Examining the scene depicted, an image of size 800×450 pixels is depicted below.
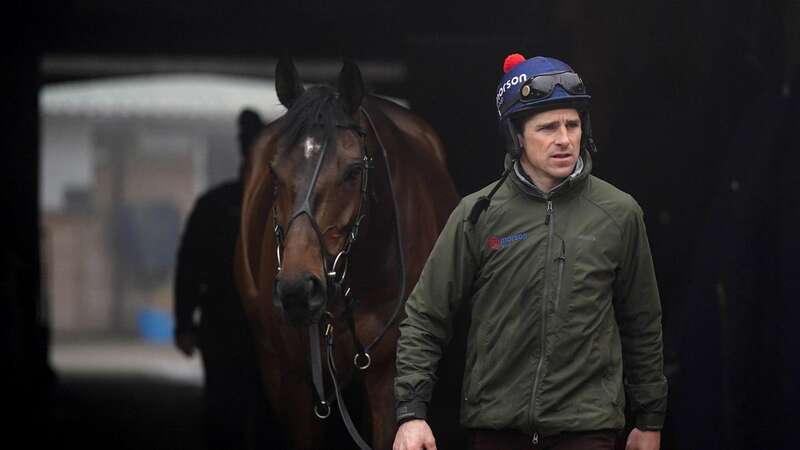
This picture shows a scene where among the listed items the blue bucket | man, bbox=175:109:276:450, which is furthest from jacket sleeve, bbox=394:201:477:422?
the blue bucket

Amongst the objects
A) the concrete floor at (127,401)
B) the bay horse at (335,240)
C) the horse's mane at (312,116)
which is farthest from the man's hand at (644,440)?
the concrete floor at (127,401)

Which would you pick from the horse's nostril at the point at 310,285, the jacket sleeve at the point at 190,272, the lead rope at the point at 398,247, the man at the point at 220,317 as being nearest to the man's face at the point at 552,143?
the horse's nostril at the point at 310,285

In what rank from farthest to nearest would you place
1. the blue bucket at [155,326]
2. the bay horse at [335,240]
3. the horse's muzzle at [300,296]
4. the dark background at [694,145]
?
1. the blue bucket at [155,326]
2. the dark background at [694,145]
3. the bay horse at [335,240]
4. the horse's muzzle at [300,296]

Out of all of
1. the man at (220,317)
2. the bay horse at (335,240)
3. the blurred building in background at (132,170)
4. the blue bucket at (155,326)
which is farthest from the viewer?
the blurred building in background at (132,170)

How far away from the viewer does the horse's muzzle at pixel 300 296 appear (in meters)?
4.78

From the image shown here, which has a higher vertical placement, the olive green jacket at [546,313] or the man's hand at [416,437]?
the olive green jacket at [546,313]

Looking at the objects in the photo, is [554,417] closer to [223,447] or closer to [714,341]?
[714,341]

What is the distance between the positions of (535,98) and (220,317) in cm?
436

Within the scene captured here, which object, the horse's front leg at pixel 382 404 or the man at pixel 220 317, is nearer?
the horse's front leg at pixel 382 404

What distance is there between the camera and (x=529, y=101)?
4137mm

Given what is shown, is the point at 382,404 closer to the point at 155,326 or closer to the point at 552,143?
the point at 552,143

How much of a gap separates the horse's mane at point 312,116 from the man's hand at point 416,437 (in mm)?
1359

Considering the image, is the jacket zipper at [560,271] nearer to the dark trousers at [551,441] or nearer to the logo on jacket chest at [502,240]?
the logo on jacket chest at [502,240]

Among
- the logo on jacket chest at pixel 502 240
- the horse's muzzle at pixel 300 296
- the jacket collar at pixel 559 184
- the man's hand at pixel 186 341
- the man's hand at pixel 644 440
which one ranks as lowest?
the man's hand at pixel 186 341
